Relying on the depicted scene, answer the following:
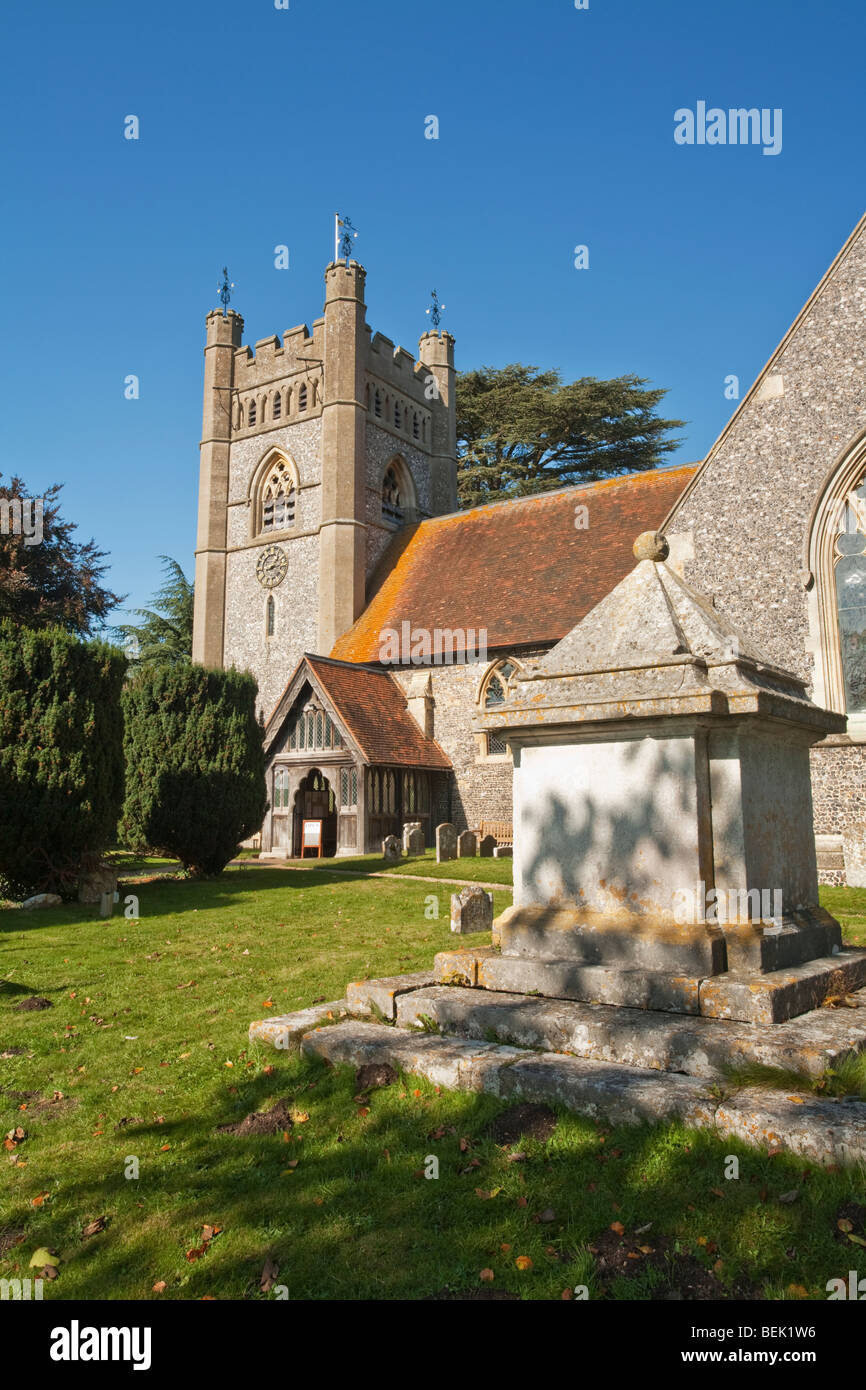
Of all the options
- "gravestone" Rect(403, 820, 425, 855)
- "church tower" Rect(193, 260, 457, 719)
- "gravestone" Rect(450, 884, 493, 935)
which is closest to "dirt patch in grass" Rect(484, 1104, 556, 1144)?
"gravestone" Rect(450, 884, 493, 935)

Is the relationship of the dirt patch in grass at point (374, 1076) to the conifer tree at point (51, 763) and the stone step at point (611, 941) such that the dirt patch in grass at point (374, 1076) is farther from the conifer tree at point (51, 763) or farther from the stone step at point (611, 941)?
the conifer tree at point (51, 763)

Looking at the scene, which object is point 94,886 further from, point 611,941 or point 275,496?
point 275,496

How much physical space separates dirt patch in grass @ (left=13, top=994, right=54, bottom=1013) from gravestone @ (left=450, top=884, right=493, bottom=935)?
438cm

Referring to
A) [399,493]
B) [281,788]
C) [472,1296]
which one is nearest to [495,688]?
[281,788]

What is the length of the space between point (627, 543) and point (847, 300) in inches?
346

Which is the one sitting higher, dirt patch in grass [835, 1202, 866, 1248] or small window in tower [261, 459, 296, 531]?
small window in tower [261, 459, 296, 531]

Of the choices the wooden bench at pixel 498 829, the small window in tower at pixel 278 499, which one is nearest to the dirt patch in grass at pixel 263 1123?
the wooden bench at pixel 498 829

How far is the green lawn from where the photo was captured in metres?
2.71

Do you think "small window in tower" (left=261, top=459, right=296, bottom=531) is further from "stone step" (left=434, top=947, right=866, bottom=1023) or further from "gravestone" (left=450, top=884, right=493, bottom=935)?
"stone step" (left=434, top=947, right=866, bottom=1023)

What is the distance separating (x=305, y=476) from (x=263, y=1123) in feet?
92.6

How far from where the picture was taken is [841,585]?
1481cm
